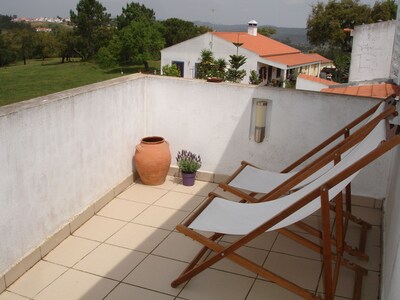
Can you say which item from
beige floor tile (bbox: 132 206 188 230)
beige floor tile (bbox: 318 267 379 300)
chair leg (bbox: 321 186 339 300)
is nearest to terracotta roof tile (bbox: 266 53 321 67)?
beige floor tile (bbox: 132 206 188 230)

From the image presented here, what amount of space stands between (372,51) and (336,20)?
3745 centimetres

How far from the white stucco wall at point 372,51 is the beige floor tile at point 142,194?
592 centimetres

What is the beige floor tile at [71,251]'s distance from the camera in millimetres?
3895

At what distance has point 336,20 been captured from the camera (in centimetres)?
4397

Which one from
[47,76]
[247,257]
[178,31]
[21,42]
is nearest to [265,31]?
[178,31]

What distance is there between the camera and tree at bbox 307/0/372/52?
43.5m

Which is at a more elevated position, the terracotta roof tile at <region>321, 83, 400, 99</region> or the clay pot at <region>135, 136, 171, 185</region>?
the terracotta roof tile at <region>321, 83, 400, 99</region>

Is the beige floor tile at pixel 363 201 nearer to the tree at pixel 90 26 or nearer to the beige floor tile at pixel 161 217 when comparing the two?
the beige floor tile at pixel 161 217

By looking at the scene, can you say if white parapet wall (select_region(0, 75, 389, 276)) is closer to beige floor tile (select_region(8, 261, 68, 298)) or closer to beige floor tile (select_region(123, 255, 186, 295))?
Result: beige floor tile (select_region(8, 261, 68, 298))

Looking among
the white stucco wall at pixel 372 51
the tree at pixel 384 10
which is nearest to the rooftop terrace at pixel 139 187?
the white stucco wall at pixel 372 51

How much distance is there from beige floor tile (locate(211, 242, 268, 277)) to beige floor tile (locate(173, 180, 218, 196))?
1.51 meters

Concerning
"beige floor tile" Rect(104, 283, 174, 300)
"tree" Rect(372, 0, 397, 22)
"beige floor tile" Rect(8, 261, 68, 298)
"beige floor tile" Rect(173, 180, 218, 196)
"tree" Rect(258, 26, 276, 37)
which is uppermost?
"tree" Rect(372, 0, 397, 22)

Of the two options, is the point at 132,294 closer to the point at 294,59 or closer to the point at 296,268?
the point at 296,268

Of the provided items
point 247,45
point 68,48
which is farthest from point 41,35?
point 247,45
